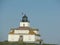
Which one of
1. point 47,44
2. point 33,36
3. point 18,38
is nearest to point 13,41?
point 18,38

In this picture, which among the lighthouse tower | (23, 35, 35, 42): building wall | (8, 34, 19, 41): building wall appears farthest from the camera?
the lighthouse tower

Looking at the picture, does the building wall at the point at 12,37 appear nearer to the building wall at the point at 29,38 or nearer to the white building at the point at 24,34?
the white building at the point at 24,34

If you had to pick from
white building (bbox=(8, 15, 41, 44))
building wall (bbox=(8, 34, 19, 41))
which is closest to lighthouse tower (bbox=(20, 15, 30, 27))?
white building (bbox=(8, 15, 41, 44))

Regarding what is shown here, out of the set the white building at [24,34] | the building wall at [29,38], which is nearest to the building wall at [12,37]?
the white building at [24,34]

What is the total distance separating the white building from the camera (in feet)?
113

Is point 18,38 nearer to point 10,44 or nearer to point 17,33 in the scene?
point 17,33

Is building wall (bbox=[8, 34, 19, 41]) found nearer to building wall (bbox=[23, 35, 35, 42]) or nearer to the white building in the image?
the white building

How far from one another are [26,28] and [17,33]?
148cm

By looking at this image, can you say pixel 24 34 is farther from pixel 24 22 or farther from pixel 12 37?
pixel 24 22

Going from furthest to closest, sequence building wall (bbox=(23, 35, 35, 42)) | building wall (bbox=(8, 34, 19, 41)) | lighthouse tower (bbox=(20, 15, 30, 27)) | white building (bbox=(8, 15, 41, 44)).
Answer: lighthouse tower (bbox=(20, 15, 30, 27)), building wall (bbox=(8, 34, 19, 41)), white building (bbox=(8, 15, 41, 44)), building wall (bbox=(23, 35, 35, 42))

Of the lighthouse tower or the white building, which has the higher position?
the lighthouse tower

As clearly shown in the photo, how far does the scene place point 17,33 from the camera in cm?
3512

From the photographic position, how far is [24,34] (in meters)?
34.8

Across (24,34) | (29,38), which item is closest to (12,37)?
(24,34)
